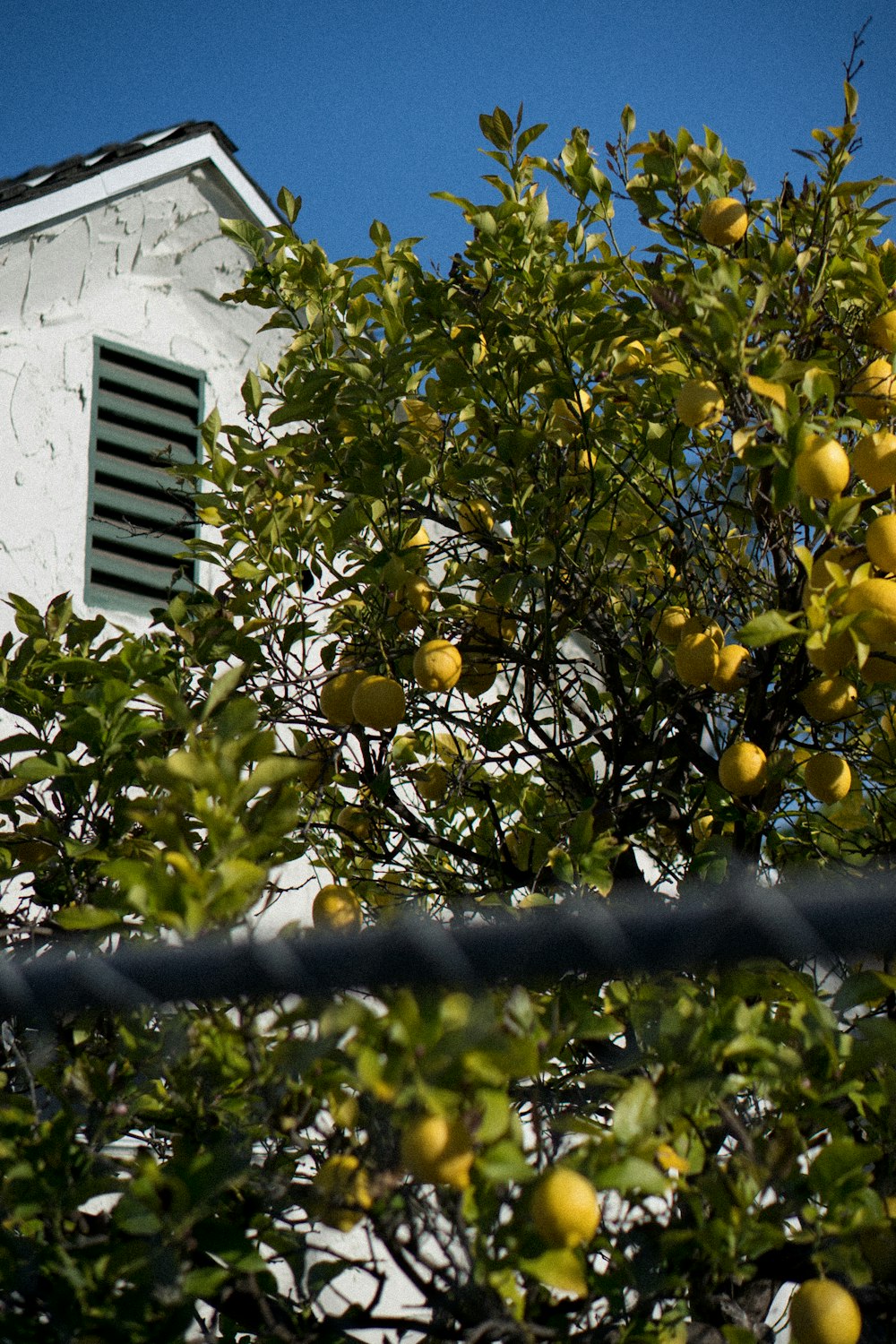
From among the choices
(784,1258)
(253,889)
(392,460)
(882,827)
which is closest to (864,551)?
(882,827)

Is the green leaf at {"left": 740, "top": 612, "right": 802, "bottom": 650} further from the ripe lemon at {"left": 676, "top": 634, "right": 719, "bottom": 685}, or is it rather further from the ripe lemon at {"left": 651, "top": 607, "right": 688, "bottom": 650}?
the ripe lemon at {"left": 651, "top": 607, "right": 688, "bottom": 650}

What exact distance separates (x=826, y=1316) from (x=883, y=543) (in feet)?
3.58

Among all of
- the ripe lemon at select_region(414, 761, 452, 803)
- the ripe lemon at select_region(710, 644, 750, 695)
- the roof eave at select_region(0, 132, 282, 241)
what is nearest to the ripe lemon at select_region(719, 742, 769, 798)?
the ripe lemon at select_region(710, 644, 750, 695)

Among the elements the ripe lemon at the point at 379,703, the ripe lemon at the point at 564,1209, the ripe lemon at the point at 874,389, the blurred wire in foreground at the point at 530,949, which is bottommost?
the ripe lemon at the point at 564,1209

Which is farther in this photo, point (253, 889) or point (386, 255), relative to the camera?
point (386, 255)

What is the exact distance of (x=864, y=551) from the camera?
221 cm

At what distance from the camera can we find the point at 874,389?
2.48 m

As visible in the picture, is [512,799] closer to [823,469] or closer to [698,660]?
[698,660]

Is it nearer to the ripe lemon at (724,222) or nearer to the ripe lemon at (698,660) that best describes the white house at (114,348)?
the ripe lemon at (724,222)

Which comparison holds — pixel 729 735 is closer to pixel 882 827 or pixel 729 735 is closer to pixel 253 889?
pixel 882 827

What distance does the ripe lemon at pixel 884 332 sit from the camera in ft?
8.31

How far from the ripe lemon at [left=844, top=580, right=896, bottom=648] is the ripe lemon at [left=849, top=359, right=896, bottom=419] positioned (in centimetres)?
69

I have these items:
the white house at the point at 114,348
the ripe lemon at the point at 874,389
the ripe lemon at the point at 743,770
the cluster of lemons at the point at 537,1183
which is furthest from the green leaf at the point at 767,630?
the white house at the point at 114,348

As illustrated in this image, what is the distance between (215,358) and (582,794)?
3.54m
